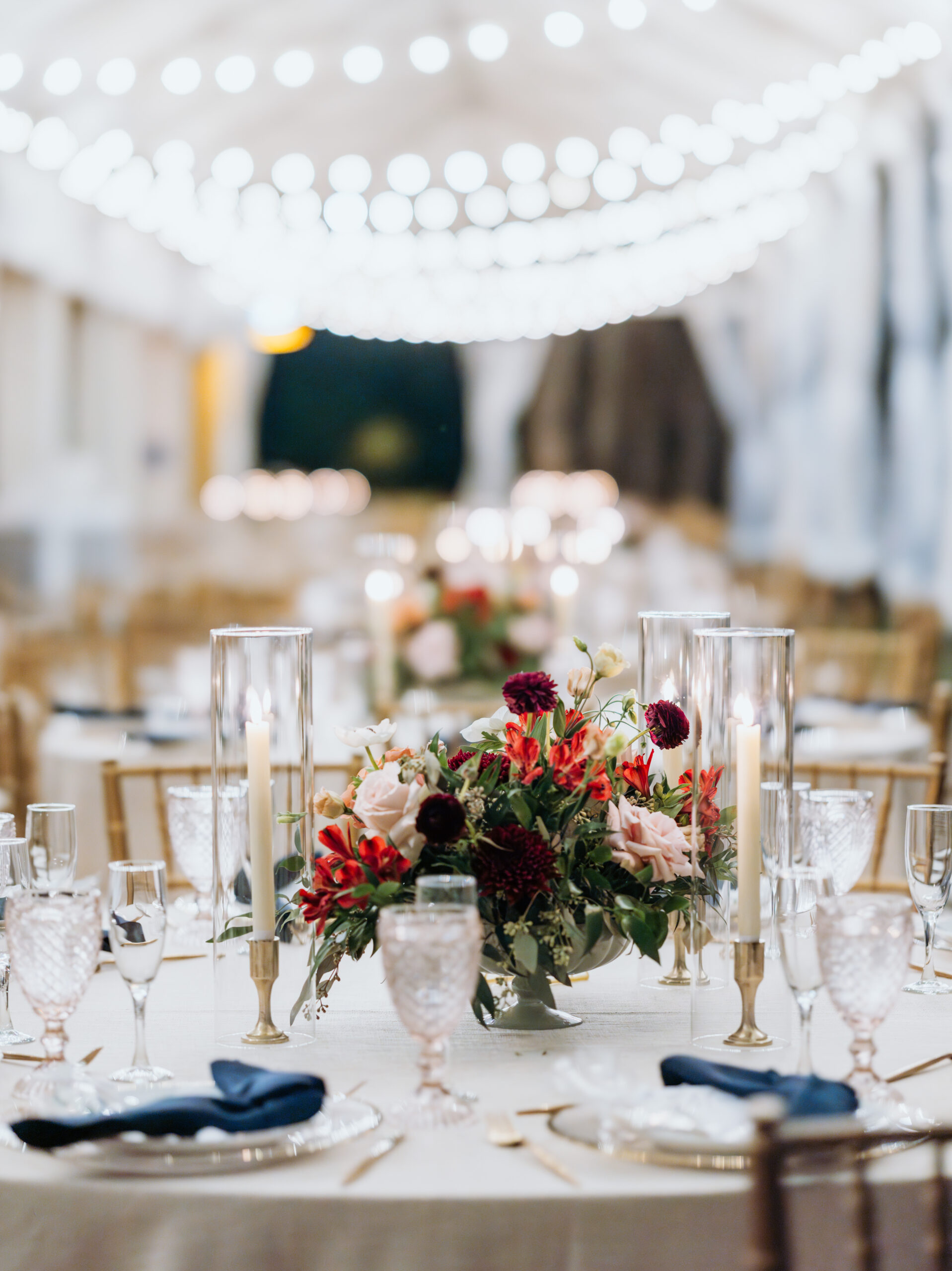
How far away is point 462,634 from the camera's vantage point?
385 centimetres

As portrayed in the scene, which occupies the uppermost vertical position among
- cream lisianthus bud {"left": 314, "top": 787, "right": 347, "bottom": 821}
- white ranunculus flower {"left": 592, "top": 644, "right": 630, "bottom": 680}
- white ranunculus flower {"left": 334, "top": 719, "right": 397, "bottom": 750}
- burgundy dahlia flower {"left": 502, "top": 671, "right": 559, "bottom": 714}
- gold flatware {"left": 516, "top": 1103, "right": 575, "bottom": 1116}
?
white ranunculus flower {"left": 592, "top": 644, "right": 630, "bottom": 680}

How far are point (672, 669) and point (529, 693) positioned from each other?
0.25 m

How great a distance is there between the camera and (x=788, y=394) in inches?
302

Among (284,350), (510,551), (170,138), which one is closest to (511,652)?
(510,551)

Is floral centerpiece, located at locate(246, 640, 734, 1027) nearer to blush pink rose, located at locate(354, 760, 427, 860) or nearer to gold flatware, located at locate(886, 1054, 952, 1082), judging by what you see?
blush pink rose, located at locate(354, 760, 427, 860)

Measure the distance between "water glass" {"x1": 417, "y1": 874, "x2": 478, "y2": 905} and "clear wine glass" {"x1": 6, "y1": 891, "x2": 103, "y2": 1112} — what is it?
0.85 ft

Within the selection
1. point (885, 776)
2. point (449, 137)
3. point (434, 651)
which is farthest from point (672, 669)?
point (449, 137)

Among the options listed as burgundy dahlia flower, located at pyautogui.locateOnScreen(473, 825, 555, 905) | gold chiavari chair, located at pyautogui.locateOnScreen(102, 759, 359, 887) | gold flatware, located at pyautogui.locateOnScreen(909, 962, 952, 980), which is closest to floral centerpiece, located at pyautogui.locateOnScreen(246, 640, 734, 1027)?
burgundy dahlia flower, located at pyautogui.locateOnScreen(473, 825, 555, 905)

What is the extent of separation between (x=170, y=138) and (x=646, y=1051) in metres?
6.90

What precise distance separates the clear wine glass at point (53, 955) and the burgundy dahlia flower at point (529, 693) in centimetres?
41

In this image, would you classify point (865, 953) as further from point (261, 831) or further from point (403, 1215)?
point (261, 831)

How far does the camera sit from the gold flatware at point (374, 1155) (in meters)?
0.96

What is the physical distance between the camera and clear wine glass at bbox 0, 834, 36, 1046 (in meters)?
1.34

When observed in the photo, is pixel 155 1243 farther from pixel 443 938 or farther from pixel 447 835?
pixel 447 835
